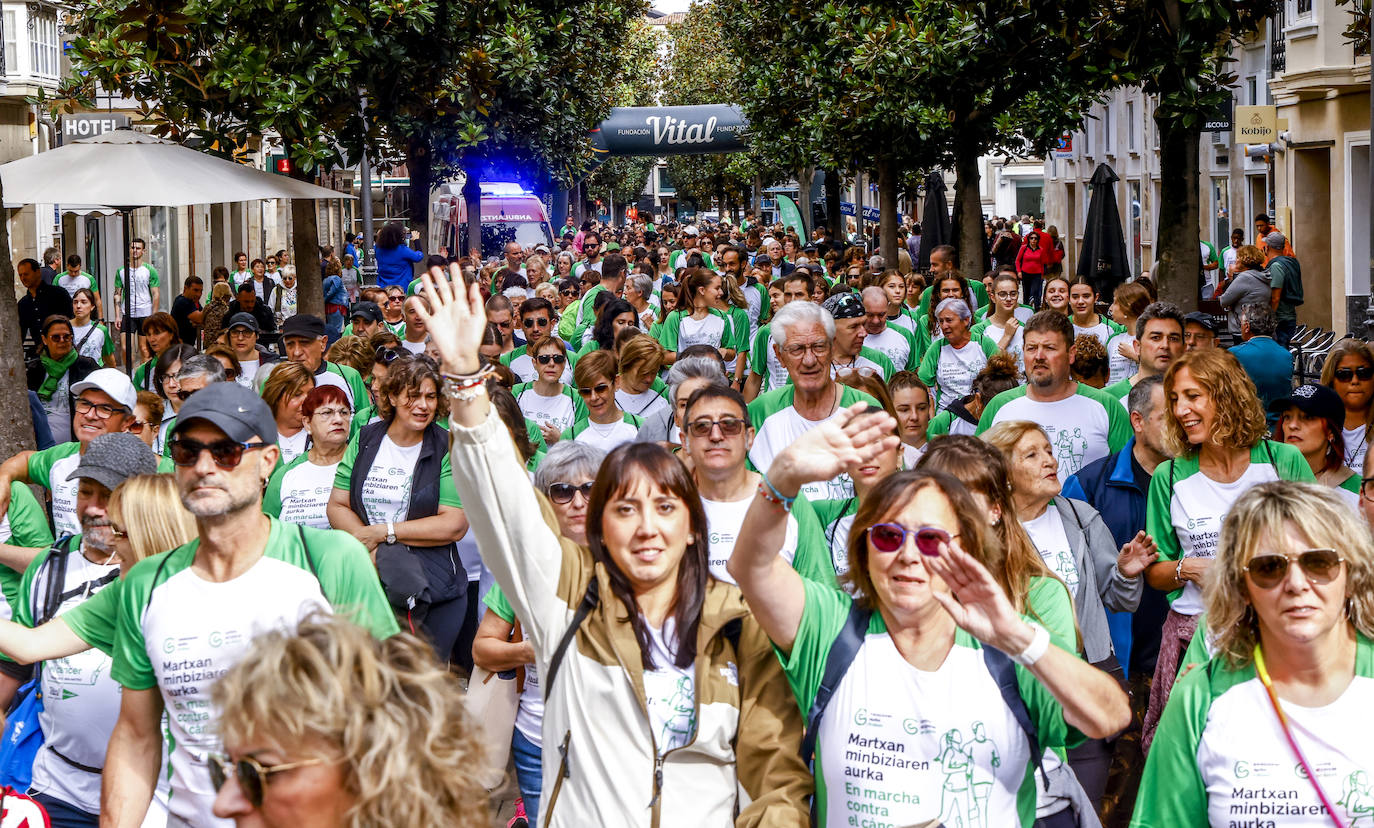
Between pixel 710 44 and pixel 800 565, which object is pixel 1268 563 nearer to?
pixel 800 565

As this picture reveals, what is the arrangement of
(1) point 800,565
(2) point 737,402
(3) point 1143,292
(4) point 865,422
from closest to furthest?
(4) point 865,422 → (1) point 800,565 → (2) point 737,402 → (3) point 1143,292

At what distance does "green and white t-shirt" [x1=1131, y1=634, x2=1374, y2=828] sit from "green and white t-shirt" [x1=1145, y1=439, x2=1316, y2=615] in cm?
230

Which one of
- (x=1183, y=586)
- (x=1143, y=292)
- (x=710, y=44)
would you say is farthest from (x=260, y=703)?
(x=710, y=44)

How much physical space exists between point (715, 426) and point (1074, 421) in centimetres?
291

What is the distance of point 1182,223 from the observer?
13055 mm

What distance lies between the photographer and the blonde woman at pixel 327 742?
258cm

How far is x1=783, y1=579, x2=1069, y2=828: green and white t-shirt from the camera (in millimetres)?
3670

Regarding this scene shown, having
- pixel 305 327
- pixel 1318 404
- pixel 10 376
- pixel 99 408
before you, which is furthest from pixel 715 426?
pixel 10 376

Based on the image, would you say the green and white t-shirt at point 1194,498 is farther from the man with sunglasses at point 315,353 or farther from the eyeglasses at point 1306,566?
the man with sunglasses at point 315,353

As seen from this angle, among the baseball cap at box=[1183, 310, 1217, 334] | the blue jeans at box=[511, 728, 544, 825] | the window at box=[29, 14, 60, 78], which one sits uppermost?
the window at box=[29, 14, 60, 78]

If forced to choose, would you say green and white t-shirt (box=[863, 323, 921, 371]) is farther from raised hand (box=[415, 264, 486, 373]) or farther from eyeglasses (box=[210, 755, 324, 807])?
eyeglasses (box=[210, 755, 324, 807])

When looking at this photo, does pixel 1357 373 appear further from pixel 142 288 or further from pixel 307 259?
pixel 142 288

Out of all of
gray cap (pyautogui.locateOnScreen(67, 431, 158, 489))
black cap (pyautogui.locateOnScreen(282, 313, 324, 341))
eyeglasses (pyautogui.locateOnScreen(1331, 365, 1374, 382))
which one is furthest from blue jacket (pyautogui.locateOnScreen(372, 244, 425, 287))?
gray cap (pyautogui.locateOnScreen(67, 431, 158, 489))

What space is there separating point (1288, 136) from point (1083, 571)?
22820 millimetres
